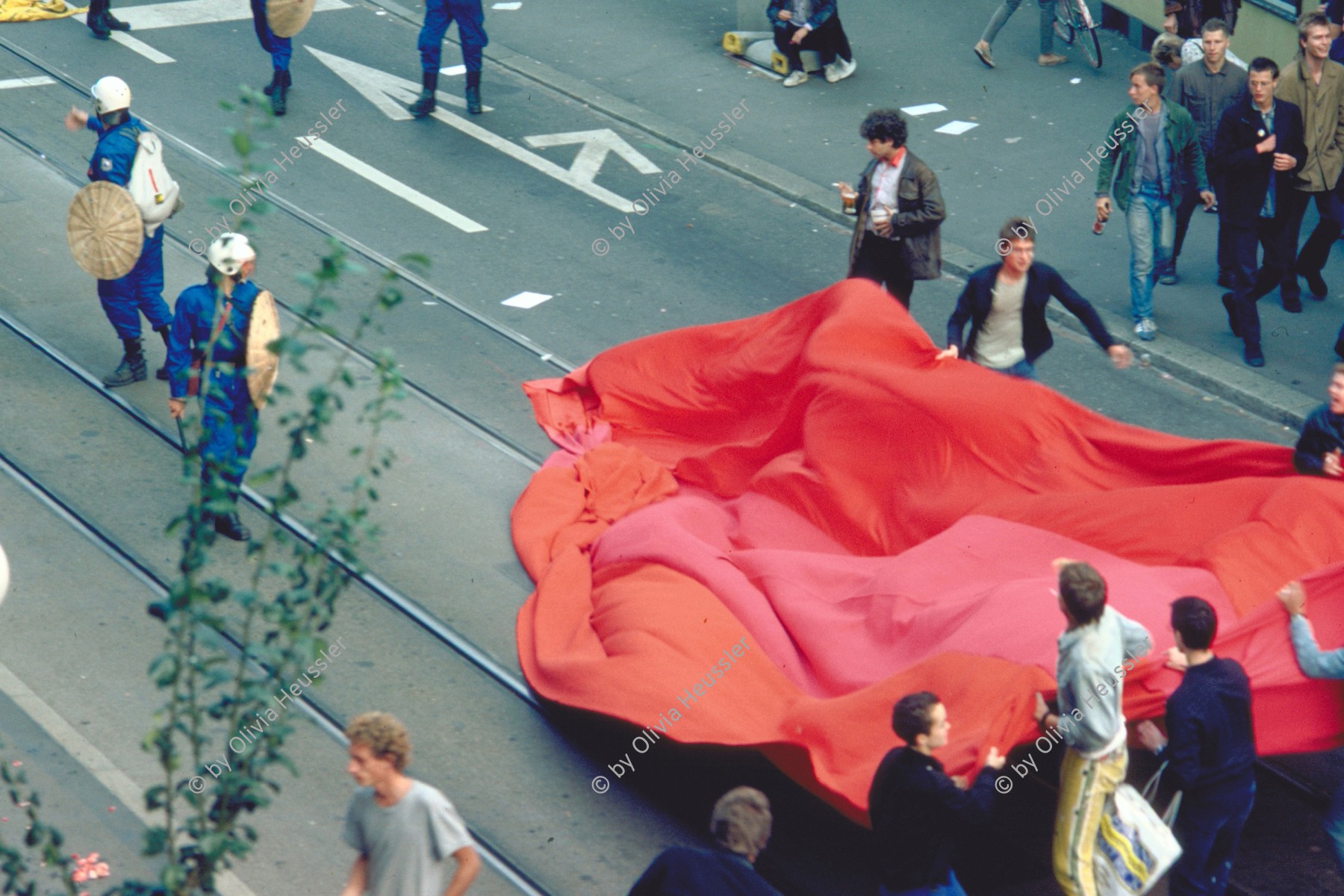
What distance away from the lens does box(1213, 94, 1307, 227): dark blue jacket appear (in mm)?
11039

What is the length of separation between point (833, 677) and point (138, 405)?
510cm

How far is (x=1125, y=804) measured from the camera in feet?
19.9

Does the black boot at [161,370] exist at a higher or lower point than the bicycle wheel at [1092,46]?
lower

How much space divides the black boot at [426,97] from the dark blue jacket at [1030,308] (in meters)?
7.05

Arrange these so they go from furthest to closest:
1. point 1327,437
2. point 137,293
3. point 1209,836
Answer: point 137,293 → point 1327,437 → point 1209,836

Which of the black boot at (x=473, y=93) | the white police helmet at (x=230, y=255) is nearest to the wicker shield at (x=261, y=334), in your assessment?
the white police helmet at (x=230, y=255)

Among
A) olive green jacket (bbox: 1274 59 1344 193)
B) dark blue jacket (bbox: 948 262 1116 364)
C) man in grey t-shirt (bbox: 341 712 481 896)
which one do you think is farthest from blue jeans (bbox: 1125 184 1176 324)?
man in grey t-shirt (bbox: 341 712 481 896)

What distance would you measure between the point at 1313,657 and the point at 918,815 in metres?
1.73

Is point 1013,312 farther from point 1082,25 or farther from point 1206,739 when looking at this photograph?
point 1082,25

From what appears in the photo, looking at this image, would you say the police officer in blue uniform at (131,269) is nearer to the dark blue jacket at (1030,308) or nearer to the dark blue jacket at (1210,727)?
the dark blue jacket at (1030,308)

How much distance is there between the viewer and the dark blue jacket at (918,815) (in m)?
5.68

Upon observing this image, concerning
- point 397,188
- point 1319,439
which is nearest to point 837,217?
point 397,188

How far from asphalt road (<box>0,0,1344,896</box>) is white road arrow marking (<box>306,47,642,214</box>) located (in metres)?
0.05

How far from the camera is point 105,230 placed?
9828 mm
